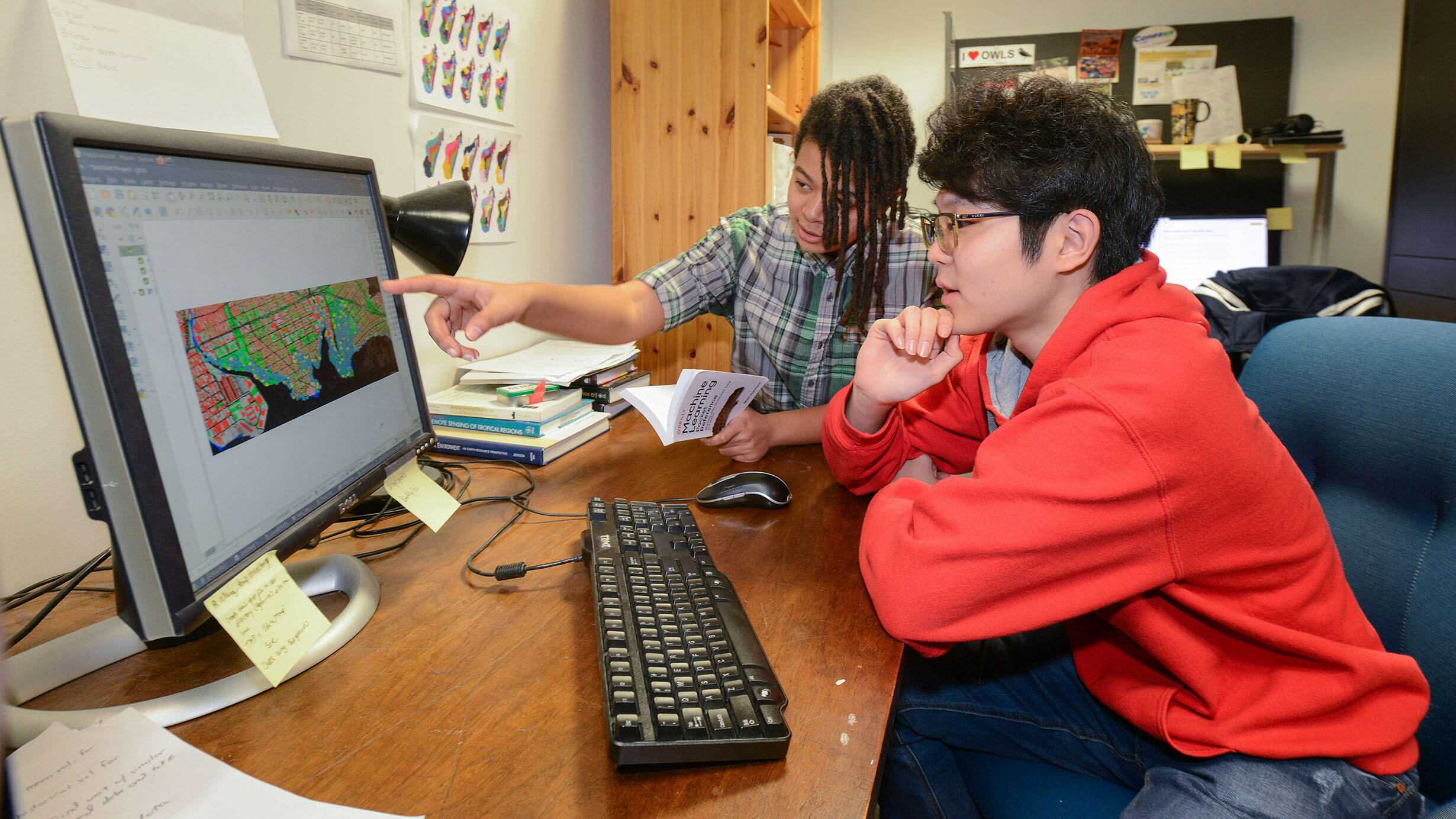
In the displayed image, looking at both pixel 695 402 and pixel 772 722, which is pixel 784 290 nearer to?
pixel 695 402

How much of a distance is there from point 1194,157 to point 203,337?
9.69 ft

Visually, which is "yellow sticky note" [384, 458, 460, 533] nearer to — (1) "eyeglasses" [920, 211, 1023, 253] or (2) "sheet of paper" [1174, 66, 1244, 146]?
(1) "eyeglasses" [920, 211, 1023, 253]

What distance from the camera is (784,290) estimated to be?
1.46 metres

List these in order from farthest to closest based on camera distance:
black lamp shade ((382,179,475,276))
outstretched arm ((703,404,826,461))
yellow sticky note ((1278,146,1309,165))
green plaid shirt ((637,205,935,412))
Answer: yellow sticky note ((1278,146,1309,165)), green plaid shirt ((637,205,935,412)), outstretched arm ((703,404,826,461)), black lamp shade ((382,179,475,276))

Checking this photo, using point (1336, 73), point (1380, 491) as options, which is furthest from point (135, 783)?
point (1336, 73)

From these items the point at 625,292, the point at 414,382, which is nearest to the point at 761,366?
the point at 625,292

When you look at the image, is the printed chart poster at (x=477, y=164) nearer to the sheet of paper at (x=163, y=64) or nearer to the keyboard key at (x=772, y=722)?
the sheet of paper at (x=163, y=64)

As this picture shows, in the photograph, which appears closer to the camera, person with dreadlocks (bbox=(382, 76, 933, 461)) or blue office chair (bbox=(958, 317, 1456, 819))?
blue office chair (bbox=(958, 317, 1456, 819))

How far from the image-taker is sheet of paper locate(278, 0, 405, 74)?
3.26 feet

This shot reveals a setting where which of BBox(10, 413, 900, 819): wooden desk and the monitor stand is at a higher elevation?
the monitor stand

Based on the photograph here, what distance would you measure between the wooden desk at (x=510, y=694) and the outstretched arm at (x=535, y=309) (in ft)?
0.82

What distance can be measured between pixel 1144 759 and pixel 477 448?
0.96 m

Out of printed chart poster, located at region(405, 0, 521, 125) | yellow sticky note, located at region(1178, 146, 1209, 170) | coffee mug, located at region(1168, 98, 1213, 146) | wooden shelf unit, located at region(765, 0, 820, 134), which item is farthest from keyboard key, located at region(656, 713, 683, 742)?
coffee mug, located at region(1168, 98, 1213, 146)

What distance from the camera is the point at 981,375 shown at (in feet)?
3.57
